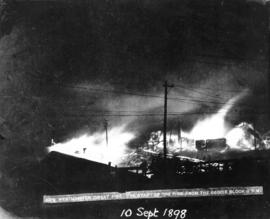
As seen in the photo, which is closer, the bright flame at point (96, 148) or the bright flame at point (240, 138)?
the bright flame at point (96, 148)

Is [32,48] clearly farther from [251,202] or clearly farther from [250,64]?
[251,202]

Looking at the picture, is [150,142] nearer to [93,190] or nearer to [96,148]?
[96,148]

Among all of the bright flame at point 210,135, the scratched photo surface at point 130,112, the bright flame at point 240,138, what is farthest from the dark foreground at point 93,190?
the bright flame at point 240,138

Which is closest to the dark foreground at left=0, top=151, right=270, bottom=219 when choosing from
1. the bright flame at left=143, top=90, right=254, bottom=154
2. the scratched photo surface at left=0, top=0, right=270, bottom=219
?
the scratched photo surface at left=0, top=0, right=270, bottom=219


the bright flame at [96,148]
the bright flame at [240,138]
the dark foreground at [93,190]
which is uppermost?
the bright flame at [240,138]
